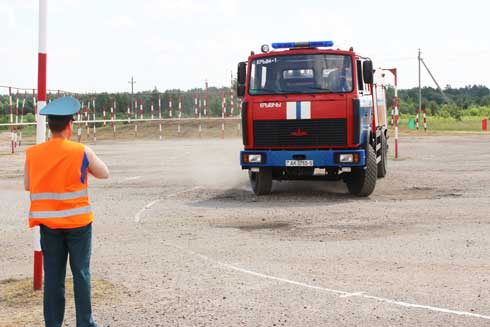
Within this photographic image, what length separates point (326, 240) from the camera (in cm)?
1041

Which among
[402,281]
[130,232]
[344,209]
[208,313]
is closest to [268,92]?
[344,209]

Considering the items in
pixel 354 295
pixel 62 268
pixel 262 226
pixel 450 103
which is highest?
pixel 450 103

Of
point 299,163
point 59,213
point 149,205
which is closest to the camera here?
point 59,213

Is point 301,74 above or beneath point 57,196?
above

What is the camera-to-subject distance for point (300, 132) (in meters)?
14.7

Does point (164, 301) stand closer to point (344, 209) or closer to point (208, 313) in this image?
point (208, 313)

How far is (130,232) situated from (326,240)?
9.04 ft

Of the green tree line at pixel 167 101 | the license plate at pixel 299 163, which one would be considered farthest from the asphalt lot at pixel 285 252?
the green tree line at pixel 167 101

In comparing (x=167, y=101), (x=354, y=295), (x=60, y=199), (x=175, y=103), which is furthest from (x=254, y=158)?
(x=167, y=101)

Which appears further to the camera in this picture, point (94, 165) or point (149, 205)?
point (149, 205)

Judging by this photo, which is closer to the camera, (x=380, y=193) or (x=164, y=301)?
(x=164, y=301)

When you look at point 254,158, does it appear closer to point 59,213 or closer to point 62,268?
point 62,268

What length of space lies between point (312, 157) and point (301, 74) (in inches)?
60.7

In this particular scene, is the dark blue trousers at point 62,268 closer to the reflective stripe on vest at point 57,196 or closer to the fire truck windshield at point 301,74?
the reflective stripe on vest at point 57,196
